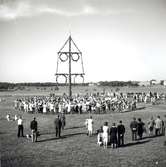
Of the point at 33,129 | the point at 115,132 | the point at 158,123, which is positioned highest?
the point at 158,123

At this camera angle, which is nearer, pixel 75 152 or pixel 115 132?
pixel 75 152

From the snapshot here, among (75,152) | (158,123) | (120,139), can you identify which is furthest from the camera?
(158,123)

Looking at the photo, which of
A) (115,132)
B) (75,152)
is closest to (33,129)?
(75,152)

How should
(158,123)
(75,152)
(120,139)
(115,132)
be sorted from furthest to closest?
(158,123), (120,139), (115,132), (75,152)

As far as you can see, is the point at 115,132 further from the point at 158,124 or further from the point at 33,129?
the point at 33,129

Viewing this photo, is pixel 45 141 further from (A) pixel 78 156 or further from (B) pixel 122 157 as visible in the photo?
(B) pixel 122 157

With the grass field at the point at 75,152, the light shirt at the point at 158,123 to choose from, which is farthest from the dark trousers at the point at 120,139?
the light shirt at the point at 158,123

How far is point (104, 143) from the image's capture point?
15266 mm

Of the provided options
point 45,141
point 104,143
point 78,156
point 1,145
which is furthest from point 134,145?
point 1,145

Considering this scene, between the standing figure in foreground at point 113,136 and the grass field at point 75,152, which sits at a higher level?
the standing figure in foreground at point 113,136

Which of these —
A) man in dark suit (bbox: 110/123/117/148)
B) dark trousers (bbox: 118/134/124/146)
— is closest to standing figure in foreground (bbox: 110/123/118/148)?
man in dark suit (bbox: 110/123/117/148)

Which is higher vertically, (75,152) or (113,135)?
(113,135)

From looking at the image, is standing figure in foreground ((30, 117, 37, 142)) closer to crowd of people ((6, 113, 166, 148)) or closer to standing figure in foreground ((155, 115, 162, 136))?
crowd of people ((6, 113, 166, 148))

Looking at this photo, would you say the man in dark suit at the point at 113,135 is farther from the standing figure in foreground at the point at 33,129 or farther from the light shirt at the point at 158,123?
the standing figure in foreground at the point at 33,129
